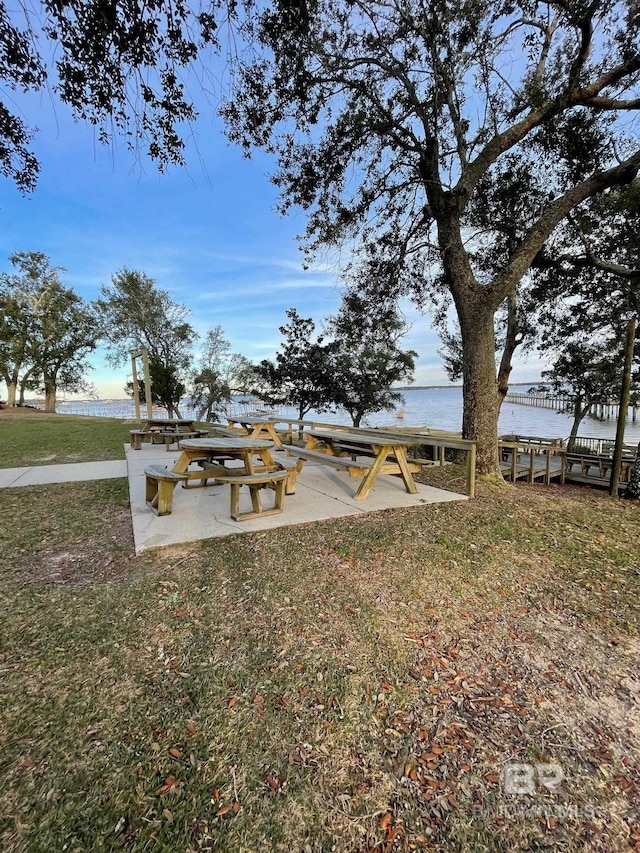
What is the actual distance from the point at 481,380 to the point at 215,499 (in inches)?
153

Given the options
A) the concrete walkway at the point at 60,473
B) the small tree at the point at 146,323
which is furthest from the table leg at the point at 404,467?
the small tree at the point at 146,323

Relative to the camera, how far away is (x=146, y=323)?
59.6 feet

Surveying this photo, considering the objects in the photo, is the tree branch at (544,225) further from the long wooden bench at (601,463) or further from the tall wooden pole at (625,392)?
the long wooden bench at (601,463)

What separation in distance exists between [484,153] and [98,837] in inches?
283

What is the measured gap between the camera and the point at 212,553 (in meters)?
2.77

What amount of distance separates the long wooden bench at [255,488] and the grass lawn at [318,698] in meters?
0.53

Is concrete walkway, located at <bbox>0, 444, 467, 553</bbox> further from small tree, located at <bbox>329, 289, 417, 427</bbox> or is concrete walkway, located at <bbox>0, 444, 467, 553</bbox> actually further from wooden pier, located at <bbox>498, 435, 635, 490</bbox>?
small tree, located at <bbox>329, 289, 417, 427</bbox>

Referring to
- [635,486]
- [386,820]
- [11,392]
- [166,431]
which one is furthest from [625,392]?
[11,392]

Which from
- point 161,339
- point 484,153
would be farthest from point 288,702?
point 161,339

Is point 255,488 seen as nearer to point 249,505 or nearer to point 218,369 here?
point 249,505

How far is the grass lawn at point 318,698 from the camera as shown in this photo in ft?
3.61

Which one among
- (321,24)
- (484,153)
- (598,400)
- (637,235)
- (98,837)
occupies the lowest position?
(98,837)

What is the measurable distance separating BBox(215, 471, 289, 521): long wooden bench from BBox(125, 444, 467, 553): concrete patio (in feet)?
0.29

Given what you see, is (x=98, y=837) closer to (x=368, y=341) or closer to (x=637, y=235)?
(x=637, y=235)
